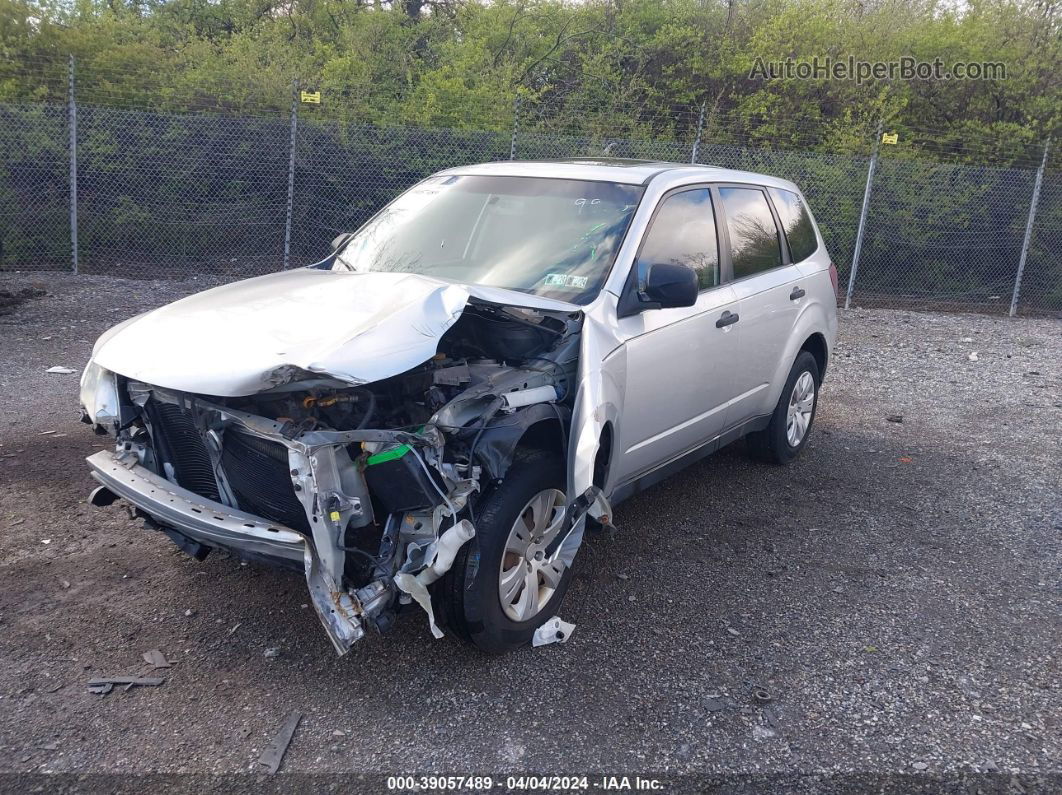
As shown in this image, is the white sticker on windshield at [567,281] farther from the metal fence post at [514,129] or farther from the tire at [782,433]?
the metal fence post at [514,129]

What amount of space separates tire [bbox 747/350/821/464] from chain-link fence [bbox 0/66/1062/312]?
6.42 m

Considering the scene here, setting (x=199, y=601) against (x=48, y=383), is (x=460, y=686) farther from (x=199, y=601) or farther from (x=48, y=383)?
(x=48, y=383)

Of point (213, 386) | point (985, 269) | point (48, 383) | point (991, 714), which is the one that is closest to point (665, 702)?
point (991, 714)

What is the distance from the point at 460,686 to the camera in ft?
11.3

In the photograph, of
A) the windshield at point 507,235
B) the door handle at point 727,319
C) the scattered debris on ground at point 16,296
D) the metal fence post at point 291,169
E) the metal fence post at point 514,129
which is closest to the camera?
the windshield at point 507,235

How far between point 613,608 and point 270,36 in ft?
50.9

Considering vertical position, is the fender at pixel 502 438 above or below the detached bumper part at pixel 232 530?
above

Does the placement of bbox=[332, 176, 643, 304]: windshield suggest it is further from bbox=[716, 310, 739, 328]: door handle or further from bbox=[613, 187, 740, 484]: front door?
bbox=[716, 310, 739, 328]: door handle

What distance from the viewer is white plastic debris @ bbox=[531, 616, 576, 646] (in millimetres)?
3754

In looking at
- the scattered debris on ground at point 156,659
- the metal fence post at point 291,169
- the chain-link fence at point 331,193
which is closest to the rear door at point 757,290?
the scattered debris on ground at point 156,659

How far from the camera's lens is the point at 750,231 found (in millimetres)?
5465

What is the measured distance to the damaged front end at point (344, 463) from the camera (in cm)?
311

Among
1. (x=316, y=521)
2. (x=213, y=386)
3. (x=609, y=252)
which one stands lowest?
(x=316, y=521)

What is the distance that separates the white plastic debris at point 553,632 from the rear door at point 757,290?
1881 mm
